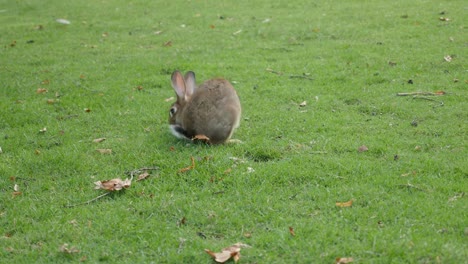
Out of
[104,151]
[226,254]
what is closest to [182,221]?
[226,254]

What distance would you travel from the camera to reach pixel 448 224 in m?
4.67

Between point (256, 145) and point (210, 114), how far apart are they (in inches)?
26.3

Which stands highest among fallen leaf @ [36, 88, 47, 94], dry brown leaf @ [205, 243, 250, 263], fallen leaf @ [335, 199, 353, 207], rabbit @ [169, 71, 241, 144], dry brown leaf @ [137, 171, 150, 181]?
rabbit @ [169, 71, 241, 144]

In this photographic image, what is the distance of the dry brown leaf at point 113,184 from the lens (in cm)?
564

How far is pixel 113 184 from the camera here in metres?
5.71

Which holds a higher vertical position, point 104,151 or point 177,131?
point 177,131

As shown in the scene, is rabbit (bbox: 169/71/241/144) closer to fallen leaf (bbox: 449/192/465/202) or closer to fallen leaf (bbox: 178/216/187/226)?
fallen leaf (bbox: 178/216/187/226)

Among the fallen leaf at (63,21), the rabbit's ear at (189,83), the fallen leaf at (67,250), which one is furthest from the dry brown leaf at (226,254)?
the fallen leaf at (63,21)

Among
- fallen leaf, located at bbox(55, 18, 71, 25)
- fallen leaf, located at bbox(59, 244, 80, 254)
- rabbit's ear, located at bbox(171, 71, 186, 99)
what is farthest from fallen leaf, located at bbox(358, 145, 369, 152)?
fallen leaf, located at bbox(55, 18, 71, 25)

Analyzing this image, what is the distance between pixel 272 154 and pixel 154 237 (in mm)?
1971

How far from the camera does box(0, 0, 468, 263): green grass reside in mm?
4688

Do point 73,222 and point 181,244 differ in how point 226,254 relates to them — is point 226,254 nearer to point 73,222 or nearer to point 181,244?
point 181,244

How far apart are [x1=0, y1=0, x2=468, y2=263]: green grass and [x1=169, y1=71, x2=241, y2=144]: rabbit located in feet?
0.62

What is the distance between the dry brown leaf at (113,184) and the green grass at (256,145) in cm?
9
